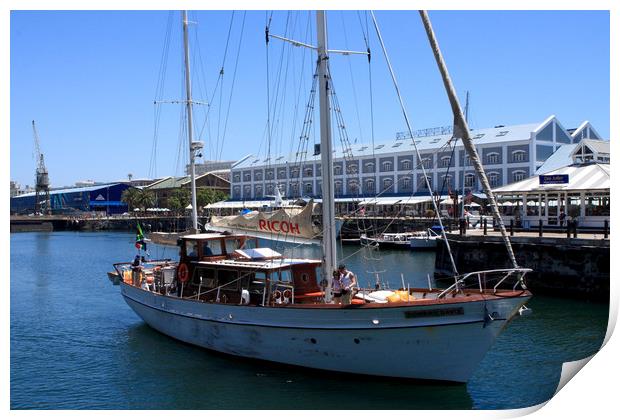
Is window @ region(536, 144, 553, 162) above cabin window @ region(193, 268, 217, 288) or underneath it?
above

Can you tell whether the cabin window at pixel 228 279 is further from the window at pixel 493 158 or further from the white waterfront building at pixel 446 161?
the window at pixel 493 158

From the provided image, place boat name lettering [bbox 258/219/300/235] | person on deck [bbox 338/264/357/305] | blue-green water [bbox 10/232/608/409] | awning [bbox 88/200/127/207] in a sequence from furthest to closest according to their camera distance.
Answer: awning [bbox 88/200/127/207]
boat name lettering [bbox 258/219/300/235]
person on deck [bbox 338/264/357/305]
blue-green water [bbox 10/232/608/409]

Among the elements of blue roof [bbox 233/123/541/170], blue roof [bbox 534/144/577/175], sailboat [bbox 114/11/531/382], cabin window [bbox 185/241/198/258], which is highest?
blue roof [bbox 233/123/541/170]

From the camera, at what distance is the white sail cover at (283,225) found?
1866 centimetres

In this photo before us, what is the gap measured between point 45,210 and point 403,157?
96.1 m

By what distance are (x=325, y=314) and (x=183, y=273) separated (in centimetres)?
718

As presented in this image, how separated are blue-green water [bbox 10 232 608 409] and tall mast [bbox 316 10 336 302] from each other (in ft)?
3.87

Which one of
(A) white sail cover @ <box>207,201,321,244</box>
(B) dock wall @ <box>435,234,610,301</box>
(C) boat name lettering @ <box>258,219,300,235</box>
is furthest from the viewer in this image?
(B) dock wall @ <box>435,234,610,301</box>

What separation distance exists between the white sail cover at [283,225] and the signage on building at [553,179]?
961 inches

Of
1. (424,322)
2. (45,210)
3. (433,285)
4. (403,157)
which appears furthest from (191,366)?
(45,210)

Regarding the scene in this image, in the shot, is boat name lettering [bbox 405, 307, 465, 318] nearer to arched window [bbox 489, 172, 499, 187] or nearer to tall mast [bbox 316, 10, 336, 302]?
tall mast [bbox 316, 10, 336, 302]

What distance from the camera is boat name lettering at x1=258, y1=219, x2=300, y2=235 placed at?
1910 cm

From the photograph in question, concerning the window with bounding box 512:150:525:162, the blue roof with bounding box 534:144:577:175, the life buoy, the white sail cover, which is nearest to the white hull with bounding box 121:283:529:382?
the white sail cover
